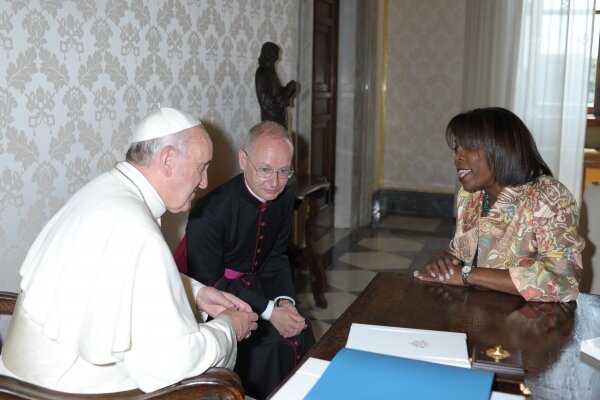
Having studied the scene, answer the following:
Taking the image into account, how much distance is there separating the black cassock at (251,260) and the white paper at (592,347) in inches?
51.8

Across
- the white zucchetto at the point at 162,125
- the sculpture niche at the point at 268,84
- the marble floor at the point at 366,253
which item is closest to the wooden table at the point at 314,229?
the marble floor at the point at 366,253

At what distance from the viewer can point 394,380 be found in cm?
144

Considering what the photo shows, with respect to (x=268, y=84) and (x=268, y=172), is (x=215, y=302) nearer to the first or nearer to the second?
(x=268, y=172)

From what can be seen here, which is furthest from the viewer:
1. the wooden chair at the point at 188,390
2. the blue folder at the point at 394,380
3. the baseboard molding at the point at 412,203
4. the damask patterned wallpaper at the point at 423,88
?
the baseboard molding at the point at 412,203

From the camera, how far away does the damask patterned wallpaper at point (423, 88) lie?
7.48 meters

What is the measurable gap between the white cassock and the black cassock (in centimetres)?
97

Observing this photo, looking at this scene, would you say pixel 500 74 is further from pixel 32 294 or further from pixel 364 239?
pixel 32 294

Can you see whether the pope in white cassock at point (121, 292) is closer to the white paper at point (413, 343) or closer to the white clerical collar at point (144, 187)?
the white clerical collar at point (144, 187)

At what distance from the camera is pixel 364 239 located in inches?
263

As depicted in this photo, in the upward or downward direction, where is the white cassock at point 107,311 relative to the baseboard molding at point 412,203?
upward

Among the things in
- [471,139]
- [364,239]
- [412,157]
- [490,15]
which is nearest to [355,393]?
[471,139]

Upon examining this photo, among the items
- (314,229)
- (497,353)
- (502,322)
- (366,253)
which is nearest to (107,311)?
(497,353)

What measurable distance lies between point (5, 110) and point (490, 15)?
17.4 feet

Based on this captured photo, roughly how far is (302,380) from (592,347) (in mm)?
767
